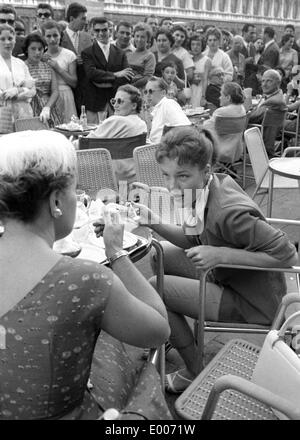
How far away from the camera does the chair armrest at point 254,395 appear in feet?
4.64

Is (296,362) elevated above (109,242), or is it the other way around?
(109,242)

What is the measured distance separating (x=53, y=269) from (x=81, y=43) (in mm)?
6587

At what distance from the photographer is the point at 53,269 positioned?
131 cm

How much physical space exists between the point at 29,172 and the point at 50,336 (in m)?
0.38

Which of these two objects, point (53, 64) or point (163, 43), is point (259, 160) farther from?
point (163, 43)

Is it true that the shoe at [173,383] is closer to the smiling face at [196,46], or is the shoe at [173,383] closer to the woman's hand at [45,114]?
the woman's hand at [45,114]

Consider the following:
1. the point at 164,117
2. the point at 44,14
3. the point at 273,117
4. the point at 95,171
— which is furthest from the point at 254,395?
the point at 44,14

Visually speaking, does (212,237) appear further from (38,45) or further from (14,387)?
(38,45)

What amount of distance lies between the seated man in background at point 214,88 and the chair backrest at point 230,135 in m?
2.22

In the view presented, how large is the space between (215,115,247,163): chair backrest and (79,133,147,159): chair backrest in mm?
1692

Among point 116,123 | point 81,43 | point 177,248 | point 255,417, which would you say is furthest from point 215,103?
point 255,417

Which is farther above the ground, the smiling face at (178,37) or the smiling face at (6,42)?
the smiling face at (6,42)

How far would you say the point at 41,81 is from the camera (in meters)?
6.26

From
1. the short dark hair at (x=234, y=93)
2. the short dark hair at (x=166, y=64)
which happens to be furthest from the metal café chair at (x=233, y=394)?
the short dark hair at (x=166, y=64)
